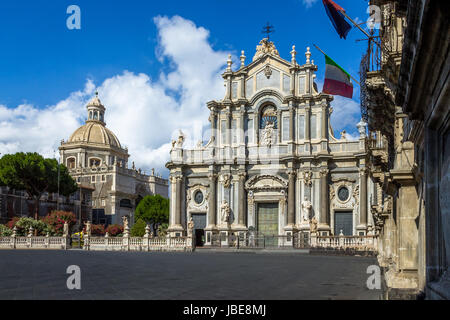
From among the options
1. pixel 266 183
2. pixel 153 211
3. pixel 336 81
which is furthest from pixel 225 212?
pixel 153 211

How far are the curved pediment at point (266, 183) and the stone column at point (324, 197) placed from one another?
313 cm

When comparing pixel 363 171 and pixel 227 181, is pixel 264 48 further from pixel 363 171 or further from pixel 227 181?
pixel 363 171

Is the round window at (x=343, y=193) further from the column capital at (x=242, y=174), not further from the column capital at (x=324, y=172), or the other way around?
the column capital at (x=242, y=174)

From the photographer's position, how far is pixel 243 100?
4547 cm

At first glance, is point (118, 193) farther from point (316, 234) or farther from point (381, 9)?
point (381, 9)

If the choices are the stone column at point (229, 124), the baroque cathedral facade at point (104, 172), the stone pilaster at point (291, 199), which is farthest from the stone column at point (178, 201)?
the baroque cathedral facade at point (104, 172)

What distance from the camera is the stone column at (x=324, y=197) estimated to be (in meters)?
41.8

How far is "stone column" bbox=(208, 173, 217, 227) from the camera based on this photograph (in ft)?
148

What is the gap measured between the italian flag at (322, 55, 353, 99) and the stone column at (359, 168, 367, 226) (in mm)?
23155

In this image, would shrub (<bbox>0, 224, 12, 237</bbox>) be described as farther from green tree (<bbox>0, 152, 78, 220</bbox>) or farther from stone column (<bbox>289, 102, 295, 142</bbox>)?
stone column (<bbox>289, 102, 295, 142</bbox>)

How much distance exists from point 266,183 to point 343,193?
21.0 ft

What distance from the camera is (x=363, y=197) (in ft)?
134
